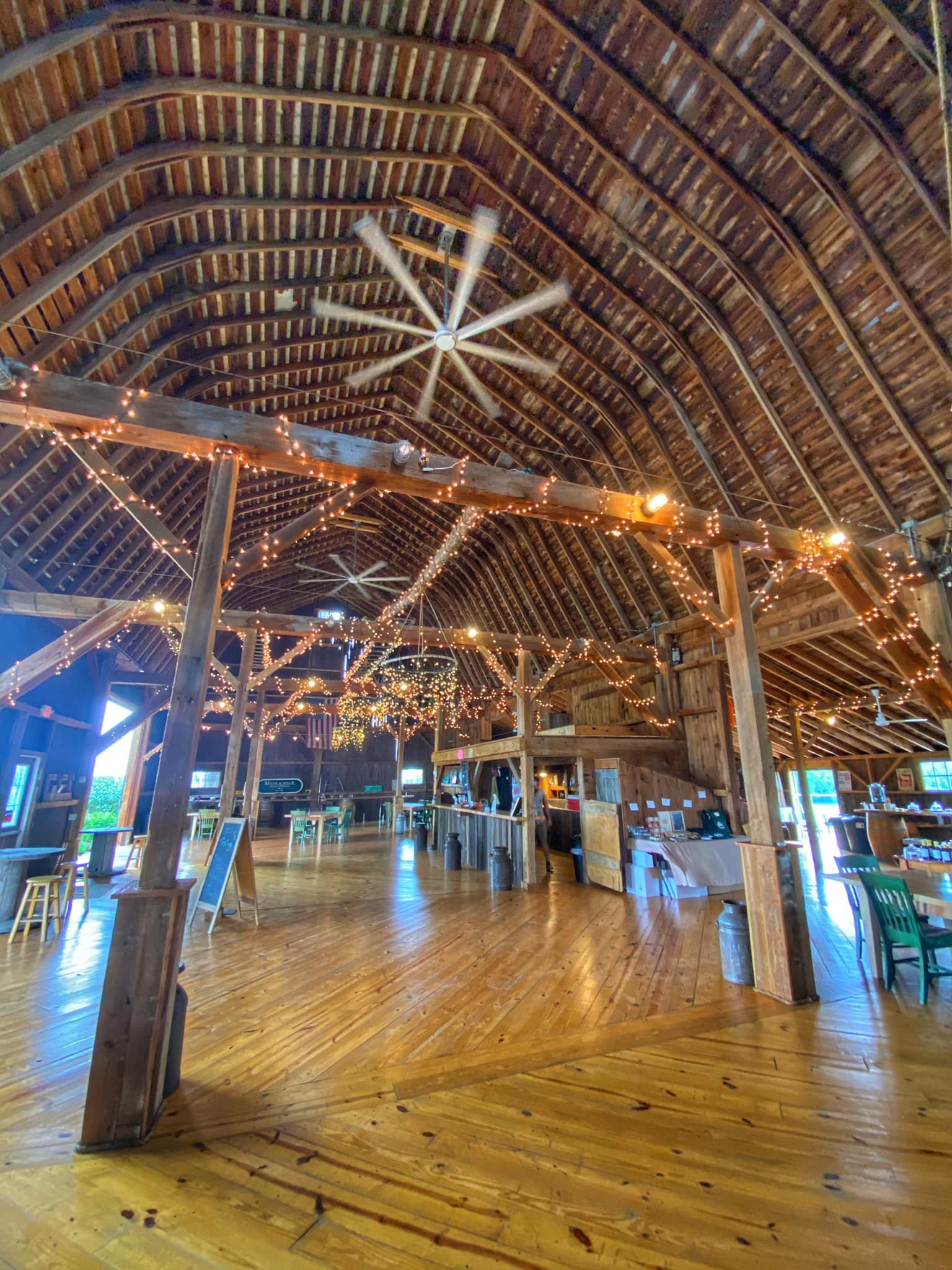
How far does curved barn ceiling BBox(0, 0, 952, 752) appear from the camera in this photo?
13.1ft

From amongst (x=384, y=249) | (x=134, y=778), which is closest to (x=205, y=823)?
(x=134, y=778)

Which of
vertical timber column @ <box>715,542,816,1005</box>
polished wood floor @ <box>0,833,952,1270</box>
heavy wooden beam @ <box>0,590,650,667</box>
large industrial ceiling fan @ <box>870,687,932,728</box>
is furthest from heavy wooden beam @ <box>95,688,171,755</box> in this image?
large industrial ceiling fan @ <box>870,687,932,728</box>

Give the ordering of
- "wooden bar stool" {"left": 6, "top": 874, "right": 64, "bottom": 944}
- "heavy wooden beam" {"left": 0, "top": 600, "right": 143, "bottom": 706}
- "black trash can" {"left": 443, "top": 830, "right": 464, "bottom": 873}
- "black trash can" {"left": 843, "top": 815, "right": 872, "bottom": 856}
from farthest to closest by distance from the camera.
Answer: "black trash can" {"left": 843, "top": 815, "right": 872, "bottom": 856}
"black trash can" {"left": 443, "top": 830, "right": 464, "bottom": 873}
"heavy wooden beam" {"left": 0, "top": 600, "right": 143, "bottom": 706}
"wooden bar stool" {"left": 6, "top": 874, "right": 64, "bottom": 944}

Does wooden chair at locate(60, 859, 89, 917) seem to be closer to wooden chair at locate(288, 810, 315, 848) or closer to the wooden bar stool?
the wooden bar stool

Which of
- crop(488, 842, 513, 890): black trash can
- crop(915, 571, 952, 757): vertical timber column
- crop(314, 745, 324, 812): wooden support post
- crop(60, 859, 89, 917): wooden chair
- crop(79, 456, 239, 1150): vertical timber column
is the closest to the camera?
crop(79, 456, 239, 1150): vertical timber column

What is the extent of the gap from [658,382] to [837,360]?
2.02m

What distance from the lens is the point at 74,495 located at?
6418 mm

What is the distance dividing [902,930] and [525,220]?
26.3ft

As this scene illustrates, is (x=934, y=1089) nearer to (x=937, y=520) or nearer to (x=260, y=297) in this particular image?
(x=937, y=520)

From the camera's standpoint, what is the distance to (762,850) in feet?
13.5

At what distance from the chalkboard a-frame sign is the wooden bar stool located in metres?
1.33

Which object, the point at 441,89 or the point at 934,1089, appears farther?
the point at 441,89

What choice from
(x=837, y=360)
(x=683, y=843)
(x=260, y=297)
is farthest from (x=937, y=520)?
(x=260, y=297)

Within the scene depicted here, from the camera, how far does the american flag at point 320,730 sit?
18.3m
